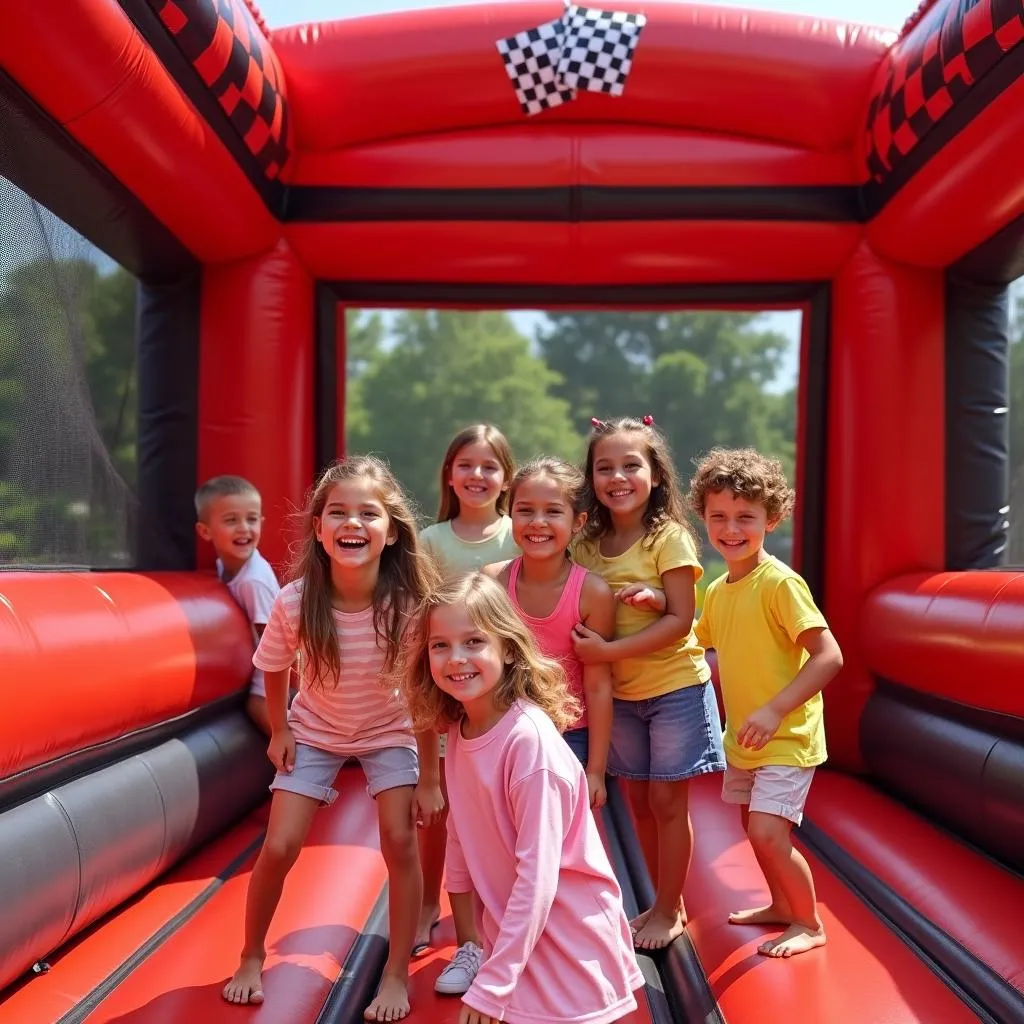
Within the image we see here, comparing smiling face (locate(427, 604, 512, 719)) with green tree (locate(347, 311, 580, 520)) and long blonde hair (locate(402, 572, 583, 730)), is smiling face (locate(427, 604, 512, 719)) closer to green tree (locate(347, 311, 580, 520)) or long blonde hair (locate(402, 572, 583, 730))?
long blonde hair (locate(402, 572, 583, 730))

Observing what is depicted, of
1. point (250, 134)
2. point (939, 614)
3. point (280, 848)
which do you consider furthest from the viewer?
point (250, 134)

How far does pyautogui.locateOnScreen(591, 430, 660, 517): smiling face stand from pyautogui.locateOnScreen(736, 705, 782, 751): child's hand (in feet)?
1.80

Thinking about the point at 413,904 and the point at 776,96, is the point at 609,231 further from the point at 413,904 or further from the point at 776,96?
the point at 413,904

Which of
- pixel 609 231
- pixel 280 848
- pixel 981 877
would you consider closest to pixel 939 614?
pixel 981 877

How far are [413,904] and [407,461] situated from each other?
24.9 m

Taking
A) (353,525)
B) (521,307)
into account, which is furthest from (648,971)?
(521,307)

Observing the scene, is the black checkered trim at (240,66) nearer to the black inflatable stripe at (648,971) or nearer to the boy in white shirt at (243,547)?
the boy in white shirt at (243,547)

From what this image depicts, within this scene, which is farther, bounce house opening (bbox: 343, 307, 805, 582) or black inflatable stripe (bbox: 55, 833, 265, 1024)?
bounce house opening (bbox: 343, 307, 805, 582)

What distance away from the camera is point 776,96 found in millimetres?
3668

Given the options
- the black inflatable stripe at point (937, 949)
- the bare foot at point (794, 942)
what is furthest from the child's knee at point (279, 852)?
the black inflatable stripe at point (937, 949)

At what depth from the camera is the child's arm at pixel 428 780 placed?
7.02 feet

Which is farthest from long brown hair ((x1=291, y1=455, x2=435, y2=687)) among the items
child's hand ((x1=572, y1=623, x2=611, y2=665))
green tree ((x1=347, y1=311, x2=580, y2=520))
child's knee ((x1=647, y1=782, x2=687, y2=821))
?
green tree ((x1=347, y1=311, x2=580, y2=520))

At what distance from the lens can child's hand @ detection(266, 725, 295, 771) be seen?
2.20m

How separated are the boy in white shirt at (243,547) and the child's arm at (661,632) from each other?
1316 millimetres
